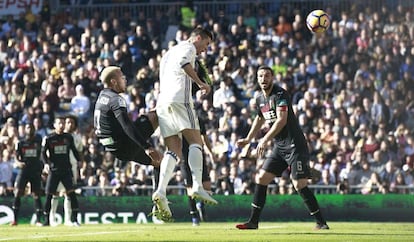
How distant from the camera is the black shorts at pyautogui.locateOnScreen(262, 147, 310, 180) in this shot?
58.8ft

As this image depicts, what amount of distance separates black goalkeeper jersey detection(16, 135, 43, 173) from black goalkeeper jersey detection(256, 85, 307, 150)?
886cm

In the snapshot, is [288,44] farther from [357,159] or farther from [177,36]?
[357,159]

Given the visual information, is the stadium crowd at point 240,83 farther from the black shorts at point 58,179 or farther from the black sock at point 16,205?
the black shorts at point 58,179

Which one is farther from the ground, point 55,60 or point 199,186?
point 55,60

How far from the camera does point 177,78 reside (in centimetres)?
1662

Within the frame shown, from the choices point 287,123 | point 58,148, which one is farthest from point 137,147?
point 58,148

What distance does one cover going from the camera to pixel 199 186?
638 inches

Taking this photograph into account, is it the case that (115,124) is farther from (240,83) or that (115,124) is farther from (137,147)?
(240,83)

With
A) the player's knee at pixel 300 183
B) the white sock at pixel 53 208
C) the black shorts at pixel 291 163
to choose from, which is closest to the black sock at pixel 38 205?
the white sock at pixel 53 208

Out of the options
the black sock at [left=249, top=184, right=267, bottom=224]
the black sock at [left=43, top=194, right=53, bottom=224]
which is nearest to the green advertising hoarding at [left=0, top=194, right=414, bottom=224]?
the black sock at [left=43, top=194, right=53, bottom=224]

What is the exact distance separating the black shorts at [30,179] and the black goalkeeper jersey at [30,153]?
8cm

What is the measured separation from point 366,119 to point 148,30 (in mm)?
7884

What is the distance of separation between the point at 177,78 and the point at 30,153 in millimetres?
9785

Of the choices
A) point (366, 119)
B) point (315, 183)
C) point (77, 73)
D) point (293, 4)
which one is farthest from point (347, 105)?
point (77, 73)
